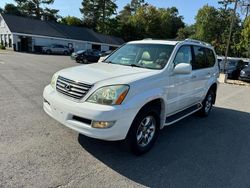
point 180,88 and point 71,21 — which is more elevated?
point 71,21

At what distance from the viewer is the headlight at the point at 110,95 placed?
11.1 feet

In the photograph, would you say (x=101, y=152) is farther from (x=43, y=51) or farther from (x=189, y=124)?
(x=43, y=51)

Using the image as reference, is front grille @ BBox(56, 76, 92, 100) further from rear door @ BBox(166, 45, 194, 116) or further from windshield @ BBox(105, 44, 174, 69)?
rear door @ BBox(166, 45, 194, 116)

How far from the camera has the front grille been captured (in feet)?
11.6

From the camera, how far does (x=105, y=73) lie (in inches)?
155

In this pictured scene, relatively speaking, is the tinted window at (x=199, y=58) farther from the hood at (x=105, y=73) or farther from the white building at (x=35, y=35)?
the white building at (x=35, y=35)

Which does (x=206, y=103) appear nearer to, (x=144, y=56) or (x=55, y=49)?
(x=144, y=56)

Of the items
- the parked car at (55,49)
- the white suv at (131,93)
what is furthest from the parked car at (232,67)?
the parked car at (55,49)

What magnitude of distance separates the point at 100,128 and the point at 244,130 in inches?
159

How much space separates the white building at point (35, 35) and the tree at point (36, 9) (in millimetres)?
14931

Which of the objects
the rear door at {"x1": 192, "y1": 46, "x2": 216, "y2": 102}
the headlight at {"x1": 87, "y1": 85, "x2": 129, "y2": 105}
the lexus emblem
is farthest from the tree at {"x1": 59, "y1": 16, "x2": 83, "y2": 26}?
the headlight at {"x1": 87, "y1": 85, "x2": 129, "y2": 105}

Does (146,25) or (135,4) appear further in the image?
(135,4)

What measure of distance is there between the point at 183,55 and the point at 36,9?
58.5 metres

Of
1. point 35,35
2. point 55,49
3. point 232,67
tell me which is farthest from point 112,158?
point 35,35
